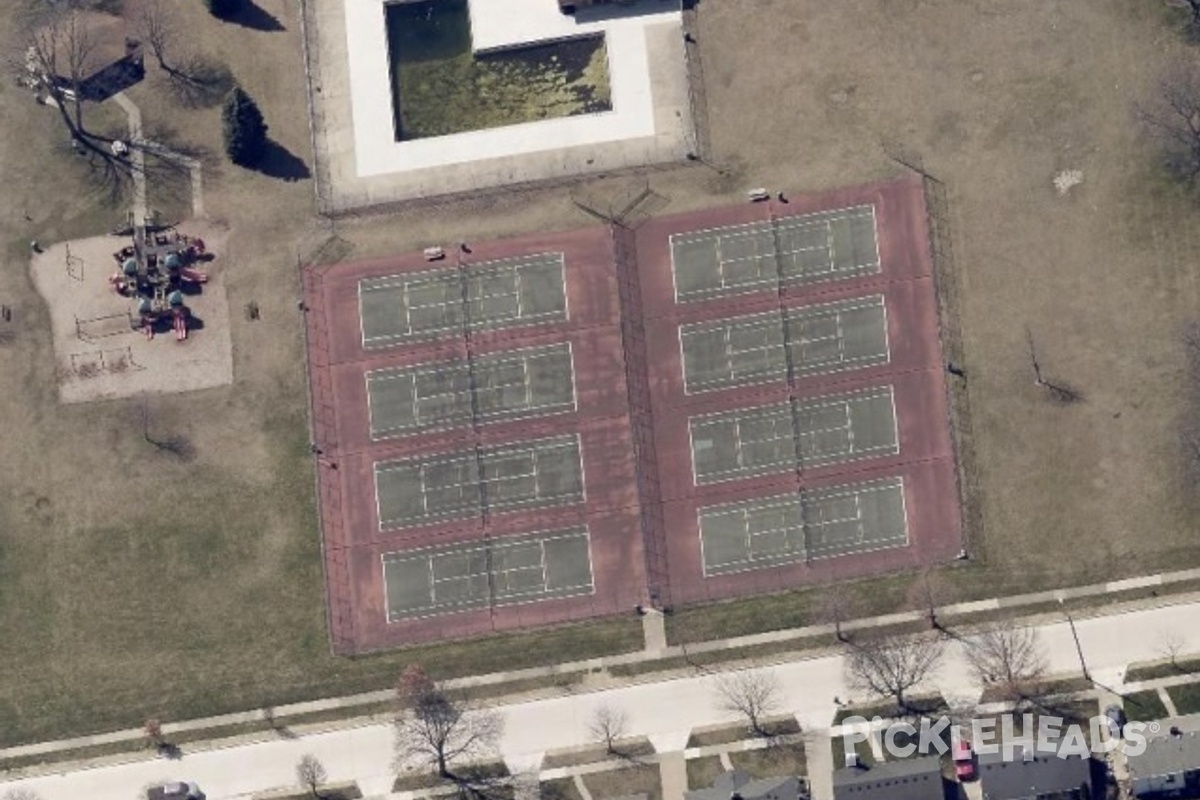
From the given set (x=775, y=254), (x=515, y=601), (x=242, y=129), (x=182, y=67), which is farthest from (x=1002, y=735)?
(x=182, y=67)

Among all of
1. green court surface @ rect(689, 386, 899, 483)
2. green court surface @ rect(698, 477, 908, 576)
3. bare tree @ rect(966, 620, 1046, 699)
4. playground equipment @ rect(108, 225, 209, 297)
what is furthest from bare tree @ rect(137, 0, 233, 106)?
bare tree @ rect(966, 620, 1046, 699)

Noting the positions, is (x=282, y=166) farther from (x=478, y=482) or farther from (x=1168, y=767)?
(x=1168, y=767)

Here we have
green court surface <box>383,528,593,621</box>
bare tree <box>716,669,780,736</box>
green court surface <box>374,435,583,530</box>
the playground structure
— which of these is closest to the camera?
bare tree <box>716,669,780,736</box>

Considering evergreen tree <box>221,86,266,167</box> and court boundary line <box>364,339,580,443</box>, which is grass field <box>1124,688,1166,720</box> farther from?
evergreen tree <box>221,86,266,167</box>

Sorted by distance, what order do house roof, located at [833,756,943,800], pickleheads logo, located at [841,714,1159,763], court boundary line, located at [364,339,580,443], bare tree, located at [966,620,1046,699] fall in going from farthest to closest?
court boundary line, located at [364,339,580,443] → bare tree, located at [966,620,1046,699] → pickleheads logo, located at [841,714,1159,763] → house roof, located at [833,756,943,800]

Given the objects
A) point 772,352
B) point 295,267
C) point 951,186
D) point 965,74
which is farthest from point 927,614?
point 295,267
